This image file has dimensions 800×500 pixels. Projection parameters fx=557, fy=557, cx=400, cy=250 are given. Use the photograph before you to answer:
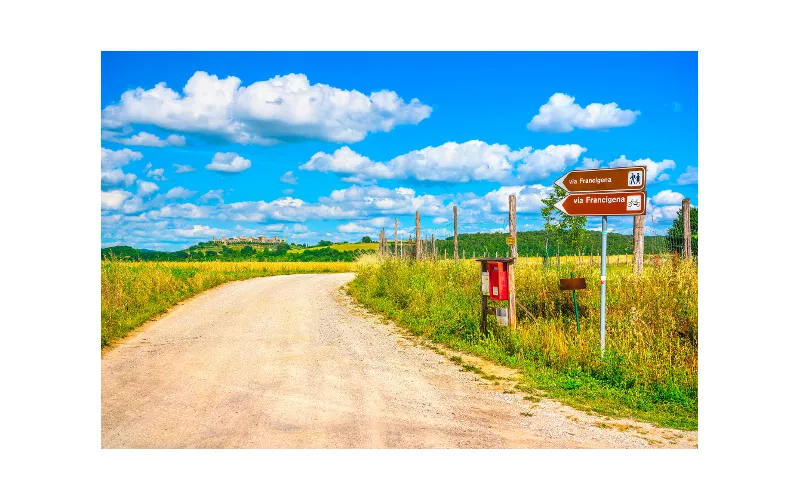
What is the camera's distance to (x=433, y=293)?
536 inches

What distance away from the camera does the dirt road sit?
554 cm

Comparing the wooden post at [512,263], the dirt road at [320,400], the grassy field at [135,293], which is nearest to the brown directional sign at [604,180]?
the wooden post at [512,263]

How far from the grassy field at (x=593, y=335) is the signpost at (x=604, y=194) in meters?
0.60

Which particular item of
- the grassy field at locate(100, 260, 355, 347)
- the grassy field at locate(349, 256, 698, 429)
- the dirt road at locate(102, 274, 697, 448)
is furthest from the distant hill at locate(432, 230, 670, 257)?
the grassy field at locate(100, 260, 355, 347)

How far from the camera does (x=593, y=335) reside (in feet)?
28.9

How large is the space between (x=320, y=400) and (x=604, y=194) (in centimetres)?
479

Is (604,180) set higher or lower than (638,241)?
higher

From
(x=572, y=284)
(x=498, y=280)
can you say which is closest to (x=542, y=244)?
(x=498, y=280)

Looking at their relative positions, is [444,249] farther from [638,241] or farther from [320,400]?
[320,400]

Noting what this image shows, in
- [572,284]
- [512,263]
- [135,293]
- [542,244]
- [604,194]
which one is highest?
[604,194]

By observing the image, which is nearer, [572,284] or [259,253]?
[572,284]

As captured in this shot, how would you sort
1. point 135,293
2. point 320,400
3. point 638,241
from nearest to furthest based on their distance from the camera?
1. point 320,400
2. point 638,241
3. point 135,293

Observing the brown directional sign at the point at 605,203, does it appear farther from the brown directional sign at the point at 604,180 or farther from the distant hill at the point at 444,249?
the distant hill at the point at 444,249

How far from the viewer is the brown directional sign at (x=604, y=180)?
7670 millimetres
